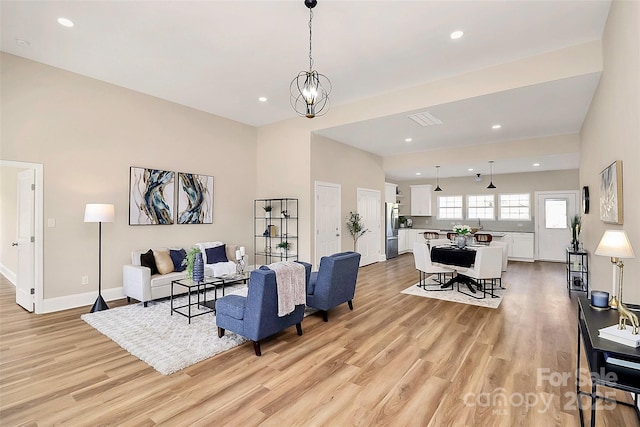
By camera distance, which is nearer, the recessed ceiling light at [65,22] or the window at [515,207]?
the recessed ceiling light at [65,22]

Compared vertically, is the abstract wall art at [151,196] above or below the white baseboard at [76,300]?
above

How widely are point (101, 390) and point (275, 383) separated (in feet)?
4.64

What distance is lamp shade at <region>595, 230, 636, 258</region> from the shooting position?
2006 millimetres

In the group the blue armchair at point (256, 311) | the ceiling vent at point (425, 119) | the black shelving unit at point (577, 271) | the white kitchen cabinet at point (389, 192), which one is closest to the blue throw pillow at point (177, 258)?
the blue armchair at point (256, 311)

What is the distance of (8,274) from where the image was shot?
248 inches

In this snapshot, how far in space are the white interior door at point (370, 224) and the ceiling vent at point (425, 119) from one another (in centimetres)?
269

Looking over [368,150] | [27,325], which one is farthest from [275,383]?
[368,150]

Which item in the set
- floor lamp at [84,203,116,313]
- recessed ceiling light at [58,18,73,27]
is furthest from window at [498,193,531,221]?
recessed ceiling light at [58,18,73,27]

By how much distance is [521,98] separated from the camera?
179 inches

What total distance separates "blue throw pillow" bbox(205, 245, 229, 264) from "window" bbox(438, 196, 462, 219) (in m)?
8.44

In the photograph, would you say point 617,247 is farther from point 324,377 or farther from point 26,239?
point 26,239

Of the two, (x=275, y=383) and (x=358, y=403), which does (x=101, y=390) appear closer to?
(x=275, y=383)

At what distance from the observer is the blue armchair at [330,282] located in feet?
13.0

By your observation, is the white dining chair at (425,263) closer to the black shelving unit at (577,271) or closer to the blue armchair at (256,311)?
the black shelving unit at (577,271)
